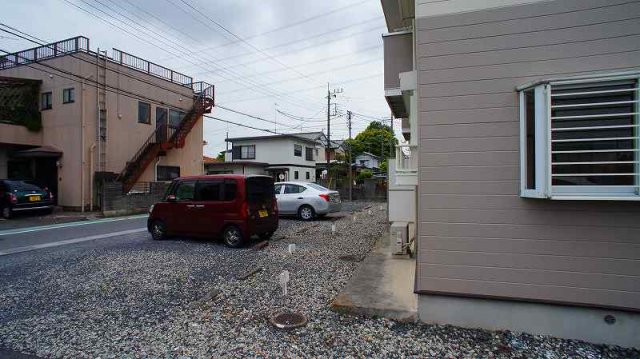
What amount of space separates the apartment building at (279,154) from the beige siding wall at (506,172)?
1040 inches

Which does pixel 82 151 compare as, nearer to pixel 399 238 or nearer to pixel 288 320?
pixel 399 238

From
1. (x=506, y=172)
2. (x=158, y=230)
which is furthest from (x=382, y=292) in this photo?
(x=158, y=230)

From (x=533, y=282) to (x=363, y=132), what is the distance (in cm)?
4664

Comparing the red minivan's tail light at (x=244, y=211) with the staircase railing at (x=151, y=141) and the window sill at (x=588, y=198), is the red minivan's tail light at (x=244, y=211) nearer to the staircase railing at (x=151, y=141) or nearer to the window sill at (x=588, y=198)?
the window sill at (x=588, y=198)

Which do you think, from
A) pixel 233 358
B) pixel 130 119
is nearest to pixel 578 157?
pixel 233 358

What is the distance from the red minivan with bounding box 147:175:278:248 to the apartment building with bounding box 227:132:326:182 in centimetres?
2085

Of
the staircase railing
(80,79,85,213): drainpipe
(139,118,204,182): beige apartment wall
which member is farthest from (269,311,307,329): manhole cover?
(139,118,204,182): beige apartment wall

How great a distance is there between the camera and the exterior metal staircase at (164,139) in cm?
1752

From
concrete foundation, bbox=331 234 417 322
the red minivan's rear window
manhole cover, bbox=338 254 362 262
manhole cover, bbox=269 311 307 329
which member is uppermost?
the red minivan's rear window

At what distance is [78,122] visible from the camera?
16.1 metres

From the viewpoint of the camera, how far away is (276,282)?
5.05 meters

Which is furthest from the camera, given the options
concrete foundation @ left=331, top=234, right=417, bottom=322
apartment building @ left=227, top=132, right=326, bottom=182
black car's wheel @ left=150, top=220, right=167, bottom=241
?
apartment building @ left=227, top=132, right=326, bottom=182

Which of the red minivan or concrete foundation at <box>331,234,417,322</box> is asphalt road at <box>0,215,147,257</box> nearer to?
the red minivan

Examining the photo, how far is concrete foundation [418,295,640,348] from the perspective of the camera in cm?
315
